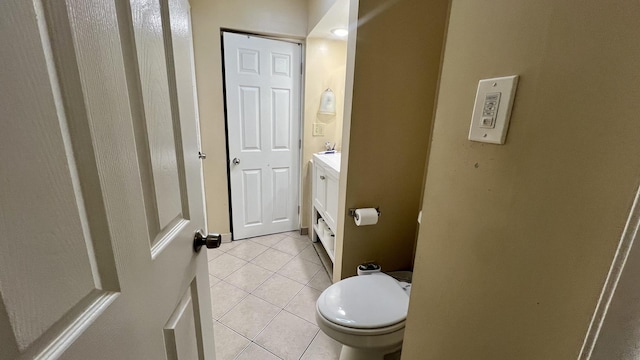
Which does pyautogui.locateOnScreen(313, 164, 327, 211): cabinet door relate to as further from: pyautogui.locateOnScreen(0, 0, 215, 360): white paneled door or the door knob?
pyautogui.locateOnScreen(0, 0, 215, 360): white paneled door

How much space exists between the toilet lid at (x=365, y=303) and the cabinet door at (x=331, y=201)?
0.61m

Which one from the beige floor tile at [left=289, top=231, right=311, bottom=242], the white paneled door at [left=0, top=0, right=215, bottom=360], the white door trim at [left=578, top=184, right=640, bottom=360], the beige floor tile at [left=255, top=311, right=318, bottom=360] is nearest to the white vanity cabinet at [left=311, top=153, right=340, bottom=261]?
the beige floor tile at [left=289, top=231, right=311, bottom=242]

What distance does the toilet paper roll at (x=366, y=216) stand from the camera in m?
1.44

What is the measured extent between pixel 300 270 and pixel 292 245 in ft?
1.40

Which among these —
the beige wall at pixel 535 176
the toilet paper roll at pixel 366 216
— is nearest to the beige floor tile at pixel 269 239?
the toilet paper roll at pixel 366 216

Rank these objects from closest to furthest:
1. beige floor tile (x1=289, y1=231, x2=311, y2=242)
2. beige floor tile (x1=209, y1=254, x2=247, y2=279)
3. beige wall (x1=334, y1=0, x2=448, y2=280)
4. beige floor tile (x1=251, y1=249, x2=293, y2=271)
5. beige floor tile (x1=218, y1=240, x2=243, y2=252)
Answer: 1. beige wall (x1=334, y1=0, x2=448, y2=280)
2. beige floor tile (x1=209, y1=254, x2=247, y2=279)
3. beige floor tile (x1=251, y1=249, x2=293, y2=271)
4. beige floor tile (x1=218, y1=240, x2=243, y2=252)
5. beige floor tile (x1=289, y1=231, x2=311, y2=242)

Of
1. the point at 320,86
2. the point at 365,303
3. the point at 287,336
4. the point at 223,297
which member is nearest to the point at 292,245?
the point at 223,297

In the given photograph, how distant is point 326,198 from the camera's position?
207 centimetres

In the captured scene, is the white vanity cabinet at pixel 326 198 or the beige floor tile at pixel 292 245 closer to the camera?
the white vanity cabinet at pixel 326 198

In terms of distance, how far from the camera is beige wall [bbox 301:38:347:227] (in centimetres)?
235

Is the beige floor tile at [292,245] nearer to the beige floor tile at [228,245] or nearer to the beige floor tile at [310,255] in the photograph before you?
the beige floor tile at [310,255]

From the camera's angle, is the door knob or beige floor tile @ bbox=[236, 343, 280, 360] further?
beige floor tile @ bbox=[236, 343, 280, 360]

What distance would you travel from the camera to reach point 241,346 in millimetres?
1441

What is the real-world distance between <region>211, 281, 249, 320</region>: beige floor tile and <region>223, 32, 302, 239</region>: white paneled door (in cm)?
71
